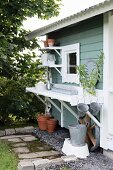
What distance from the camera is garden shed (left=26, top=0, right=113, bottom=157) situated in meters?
5.14

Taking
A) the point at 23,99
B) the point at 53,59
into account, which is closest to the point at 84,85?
the point at 53,59

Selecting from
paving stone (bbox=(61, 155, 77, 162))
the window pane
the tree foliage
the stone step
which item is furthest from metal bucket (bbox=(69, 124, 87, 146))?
the tree foliage

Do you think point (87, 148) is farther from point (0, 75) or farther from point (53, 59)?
point (0, 75)

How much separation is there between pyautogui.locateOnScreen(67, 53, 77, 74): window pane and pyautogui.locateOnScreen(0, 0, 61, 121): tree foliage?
5.68 feet

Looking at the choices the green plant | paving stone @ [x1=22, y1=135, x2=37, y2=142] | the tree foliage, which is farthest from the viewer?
the tree foliage

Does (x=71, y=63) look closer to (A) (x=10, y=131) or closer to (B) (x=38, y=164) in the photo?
(A) (x=10, y=131)

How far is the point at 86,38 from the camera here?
603cm

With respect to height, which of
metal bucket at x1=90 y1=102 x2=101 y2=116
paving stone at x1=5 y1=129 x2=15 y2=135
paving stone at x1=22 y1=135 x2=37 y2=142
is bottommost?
paving stone at x1=22 y1=135 x2=37 y2=142

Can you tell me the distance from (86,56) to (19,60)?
3535 millimetres

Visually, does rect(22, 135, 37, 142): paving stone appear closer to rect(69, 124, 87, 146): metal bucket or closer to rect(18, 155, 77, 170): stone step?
rect(69, 124, 87, 146): metal bucket

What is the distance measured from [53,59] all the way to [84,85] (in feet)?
7.52

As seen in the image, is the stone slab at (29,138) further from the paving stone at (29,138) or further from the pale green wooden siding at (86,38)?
the pale green wooden siding at (86,38)

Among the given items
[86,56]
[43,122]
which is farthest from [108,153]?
[43,122]

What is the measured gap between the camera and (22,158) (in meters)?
5.46
